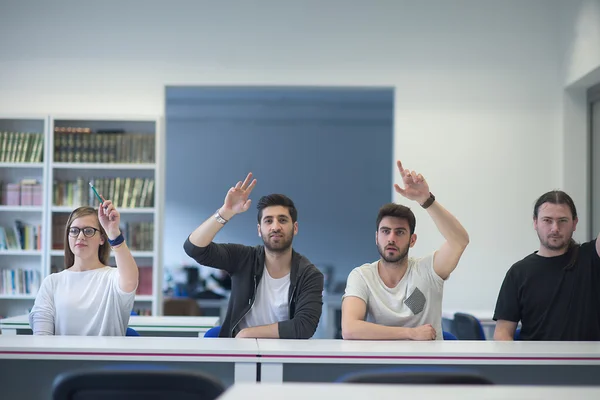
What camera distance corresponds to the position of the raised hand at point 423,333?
10.7 feet

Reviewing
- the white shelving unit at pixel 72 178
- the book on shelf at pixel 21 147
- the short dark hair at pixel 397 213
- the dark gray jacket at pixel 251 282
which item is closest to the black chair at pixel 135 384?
the dark gray jacket at pixel 251 282

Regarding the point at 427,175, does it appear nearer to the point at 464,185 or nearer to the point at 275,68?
the point at 464,185

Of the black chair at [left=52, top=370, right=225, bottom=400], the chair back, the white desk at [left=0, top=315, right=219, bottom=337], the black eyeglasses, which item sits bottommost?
the chair back

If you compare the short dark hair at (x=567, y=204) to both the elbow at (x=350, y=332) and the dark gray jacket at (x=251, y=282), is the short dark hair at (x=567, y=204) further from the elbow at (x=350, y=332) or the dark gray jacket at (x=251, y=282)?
the dark gray jacket at (x=251, y=282)

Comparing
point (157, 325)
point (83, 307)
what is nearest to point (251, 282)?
point (83, 307)

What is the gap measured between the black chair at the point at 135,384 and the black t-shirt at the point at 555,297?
2107 mm

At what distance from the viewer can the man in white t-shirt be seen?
3504mm

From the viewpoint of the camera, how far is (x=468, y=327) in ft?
15.0

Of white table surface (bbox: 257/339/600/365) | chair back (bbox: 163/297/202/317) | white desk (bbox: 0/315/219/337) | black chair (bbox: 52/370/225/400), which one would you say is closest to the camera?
black chair (bbox: 52/370/225/400)

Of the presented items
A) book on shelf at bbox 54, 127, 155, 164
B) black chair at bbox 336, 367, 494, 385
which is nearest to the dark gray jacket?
black chair at bbox 336, 367, 494, 385

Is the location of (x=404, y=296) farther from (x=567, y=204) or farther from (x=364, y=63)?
(x=364, y=63)

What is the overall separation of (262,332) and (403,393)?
1716 mm

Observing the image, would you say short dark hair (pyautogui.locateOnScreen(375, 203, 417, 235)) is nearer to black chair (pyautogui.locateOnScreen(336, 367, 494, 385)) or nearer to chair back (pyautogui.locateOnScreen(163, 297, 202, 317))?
black chair (pyautogui.locateOnScreen(336, 367, 494, 385))

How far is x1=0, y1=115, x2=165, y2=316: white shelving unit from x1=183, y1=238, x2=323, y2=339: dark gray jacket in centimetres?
258
